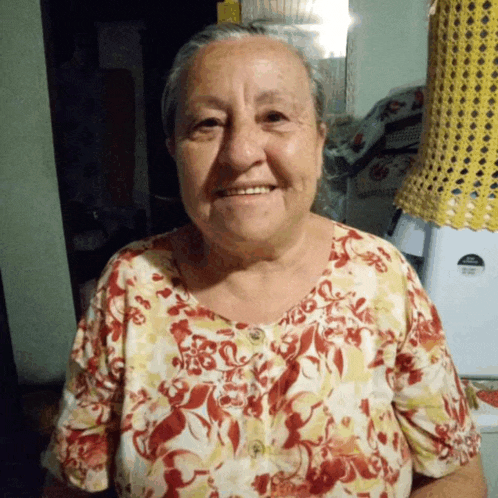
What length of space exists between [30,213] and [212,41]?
1319 mm

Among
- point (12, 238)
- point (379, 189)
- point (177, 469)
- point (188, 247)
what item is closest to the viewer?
point (177, 469)

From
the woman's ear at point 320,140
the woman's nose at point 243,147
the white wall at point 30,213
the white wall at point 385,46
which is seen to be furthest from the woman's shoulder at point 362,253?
the white wall at point 30,213

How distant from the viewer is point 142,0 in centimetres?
284

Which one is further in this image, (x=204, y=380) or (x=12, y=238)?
(x=12, y=238)

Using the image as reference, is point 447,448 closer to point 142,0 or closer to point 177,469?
point 177,469

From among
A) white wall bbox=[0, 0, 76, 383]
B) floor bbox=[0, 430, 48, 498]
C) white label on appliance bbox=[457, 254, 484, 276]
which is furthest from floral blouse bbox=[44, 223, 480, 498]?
white wall bbox=[0, 0, 76, 383]

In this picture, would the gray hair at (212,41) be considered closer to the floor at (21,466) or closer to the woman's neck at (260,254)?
the woman's neck at (260,254)

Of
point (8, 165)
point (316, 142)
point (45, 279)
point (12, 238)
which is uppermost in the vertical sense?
point (316, 142)

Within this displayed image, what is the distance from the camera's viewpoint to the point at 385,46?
4.87 feet

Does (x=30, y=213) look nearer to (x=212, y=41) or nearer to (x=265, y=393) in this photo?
(x=212, y=41)

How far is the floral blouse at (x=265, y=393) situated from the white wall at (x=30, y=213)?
1.10m

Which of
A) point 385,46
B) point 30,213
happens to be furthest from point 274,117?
A: point 30,213

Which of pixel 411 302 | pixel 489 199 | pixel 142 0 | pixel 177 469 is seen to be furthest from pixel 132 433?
pixel 142 0

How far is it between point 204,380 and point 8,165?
140cm
